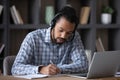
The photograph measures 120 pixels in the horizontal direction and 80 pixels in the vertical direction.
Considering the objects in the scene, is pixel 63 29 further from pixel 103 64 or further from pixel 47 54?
pixel 103 64

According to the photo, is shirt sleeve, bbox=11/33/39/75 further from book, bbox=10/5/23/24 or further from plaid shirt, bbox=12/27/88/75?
book, bbox=10/5/23/24

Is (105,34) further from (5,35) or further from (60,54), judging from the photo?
(60,54)

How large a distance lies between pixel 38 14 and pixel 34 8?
0.12 m

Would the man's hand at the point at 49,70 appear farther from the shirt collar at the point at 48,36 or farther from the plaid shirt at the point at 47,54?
the shirt collar at the point at 48,36

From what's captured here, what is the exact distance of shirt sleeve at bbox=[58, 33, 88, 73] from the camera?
251cm

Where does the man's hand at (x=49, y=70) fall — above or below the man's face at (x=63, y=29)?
below

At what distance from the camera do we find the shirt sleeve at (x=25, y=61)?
7.77 ft

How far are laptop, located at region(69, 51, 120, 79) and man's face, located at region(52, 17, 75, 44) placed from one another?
425 millimetres

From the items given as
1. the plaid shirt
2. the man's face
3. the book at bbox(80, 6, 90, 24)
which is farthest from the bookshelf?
the man's face

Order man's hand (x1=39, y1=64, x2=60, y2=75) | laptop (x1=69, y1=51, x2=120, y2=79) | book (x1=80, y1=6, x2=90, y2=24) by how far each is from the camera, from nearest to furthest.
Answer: laptop (x1=69, y1=51, x2=120, y2=79), man's hand (x1=39, y1=64, x2=60, y2=75), book (x1=80, y1=6, x2=90, y2=24)

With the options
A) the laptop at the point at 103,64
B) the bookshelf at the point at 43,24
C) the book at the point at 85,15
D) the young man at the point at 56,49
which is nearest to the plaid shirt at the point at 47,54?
the young man at the point at 56,49

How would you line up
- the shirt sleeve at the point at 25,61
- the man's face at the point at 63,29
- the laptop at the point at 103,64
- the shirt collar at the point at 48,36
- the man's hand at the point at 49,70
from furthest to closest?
1. the shirt collar at the point at 48,36
2. the man's face at the point at 63,29
3. the shirt sleeve at the point at 25,61
4. the man's hand at the point at 49,70
5. the laptop at the point at 103,64

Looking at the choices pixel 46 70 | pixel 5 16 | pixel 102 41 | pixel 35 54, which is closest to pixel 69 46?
pixel 35 54

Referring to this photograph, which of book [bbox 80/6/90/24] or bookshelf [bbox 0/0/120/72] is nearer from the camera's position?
bookshelf [bbox 0/0/120/72]
